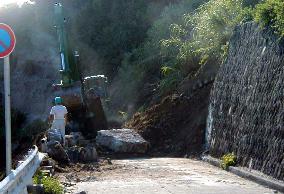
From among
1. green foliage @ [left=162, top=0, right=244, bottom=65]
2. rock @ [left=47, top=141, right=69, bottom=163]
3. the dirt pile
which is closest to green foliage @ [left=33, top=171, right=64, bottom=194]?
rock @ [left=47, top=141, right=69, bottom=163]

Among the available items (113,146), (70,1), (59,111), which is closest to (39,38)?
(70,1)

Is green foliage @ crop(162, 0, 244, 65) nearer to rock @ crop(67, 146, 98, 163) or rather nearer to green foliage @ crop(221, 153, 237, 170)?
green foliage @ crop(221, 153, 237, 170)

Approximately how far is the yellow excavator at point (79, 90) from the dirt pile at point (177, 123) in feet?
5.57

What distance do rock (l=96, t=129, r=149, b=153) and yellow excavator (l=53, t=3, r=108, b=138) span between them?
111 inches

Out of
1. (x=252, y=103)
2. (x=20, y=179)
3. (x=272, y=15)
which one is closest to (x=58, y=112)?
(x=252, y=103)

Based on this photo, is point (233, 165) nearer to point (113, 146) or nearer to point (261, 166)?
point (261, 166)

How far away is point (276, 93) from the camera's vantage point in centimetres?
1430

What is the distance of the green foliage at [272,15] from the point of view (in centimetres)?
1425

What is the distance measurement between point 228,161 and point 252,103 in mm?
1637

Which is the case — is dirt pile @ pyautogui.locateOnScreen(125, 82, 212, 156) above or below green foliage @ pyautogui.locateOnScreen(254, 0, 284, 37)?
below

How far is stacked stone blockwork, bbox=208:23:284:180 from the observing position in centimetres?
1398

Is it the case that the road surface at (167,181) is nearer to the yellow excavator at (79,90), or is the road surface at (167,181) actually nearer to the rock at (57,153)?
the rock at (57,153)

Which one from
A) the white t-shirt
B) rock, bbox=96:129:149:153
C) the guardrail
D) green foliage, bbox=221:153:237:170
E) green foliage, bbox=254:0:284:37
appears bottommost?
rock, bbox=96:129:149:153

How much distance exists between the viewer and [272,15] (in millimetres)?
15273
